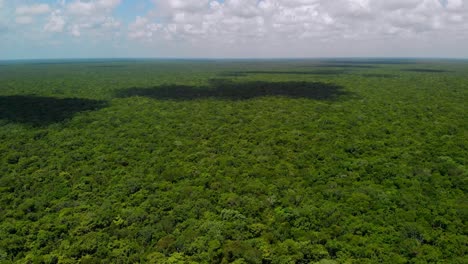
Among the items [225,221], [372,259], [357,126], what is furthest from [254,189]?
[357,126]

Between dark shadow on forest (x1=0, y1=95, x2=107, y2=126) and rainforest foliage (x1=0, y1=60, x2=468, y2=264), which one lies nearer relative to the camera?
rainforest foliage (x1=0, y1=60, x2=468, y2=264)

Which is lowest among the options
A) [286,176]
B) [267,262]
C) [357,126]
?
[267,262]

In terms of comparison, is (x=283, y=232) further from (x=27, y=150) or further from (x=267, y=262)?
(x=27, y=150)

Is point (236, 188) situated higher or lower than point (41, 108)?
lower

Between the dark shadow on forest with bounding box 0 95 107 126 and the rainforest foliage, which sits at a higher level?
the dark shadow on forest with bounding box 0 95 107 126

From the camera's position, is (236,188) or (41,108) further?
(41,108)
